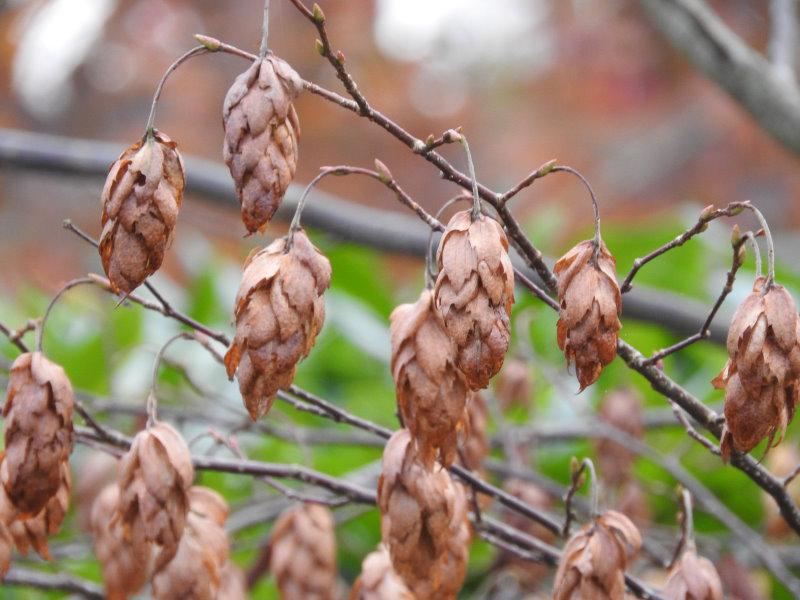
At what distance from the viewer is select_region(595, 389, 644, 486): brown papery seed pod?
2500 mm

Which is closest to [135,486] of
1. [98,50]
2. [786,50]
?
[786,50]

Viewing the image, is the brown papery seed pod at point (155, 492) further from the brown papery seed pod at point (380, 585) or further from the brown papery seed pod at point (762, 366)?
the brown papery seed pod at point (762, 366)

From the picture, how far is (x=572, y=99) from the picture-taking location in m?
8.83

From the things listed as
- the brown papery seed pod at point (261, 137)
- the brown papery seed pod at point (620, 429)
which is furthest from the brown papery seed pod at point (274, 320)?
the brown papery seed pod at point (620, 429)

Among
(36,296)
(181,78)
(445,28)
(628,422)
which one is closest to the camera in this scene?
(628,422)

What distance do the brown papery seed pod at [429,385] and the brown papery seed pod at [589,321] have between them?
0.13 m

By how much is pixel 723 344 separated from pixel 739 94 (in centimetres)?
71

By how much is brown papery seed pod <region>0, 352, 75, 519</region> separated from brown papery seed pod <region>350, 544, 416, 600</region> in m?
0.48

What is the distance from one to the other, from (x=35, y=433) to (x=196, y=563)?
0.33 metres

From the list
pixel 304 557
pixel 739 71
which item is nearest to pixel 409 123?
pixel 739 71

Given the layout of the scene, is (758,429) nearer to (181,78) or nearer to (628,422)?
(628,422)

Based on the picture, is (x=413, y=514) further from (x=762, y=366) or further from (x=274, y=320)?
(x=762, y=366)

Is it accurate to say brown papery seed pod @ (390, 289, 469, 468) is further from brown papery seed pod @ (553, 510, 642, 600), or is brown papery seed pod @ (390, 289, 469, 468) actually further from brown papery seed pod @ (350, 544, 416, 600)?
brown papery seed pod @ (350, 544, 416, 600)

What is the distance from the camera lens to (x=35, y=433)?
1358 mm
